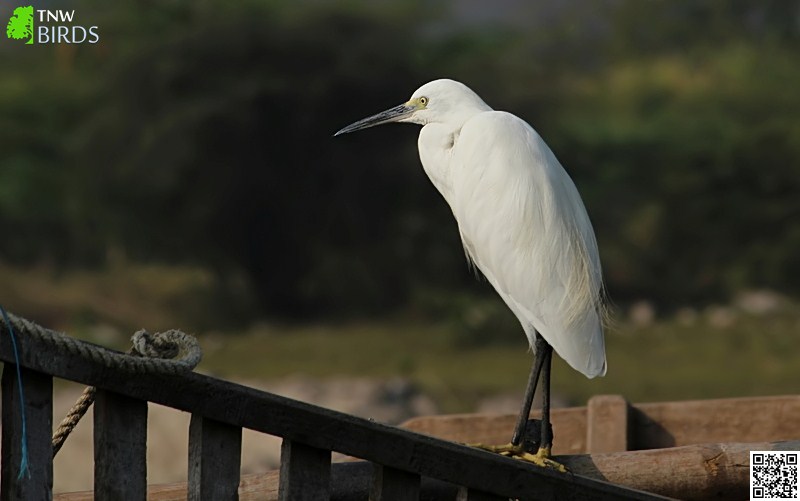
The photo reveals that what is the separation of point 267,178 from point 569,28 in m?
4.01

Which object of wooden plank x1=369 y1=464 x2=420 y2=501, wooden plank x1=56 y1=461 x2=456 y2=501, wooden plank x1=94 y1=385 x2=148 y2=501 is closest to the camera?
wooden plank x1=94 y1=385 x2=148 y2=501

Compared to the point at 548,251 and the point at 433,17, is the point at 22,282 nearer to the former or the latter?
the point at 433,17

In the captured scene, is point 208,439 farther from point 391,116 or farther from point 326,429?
point 391,116

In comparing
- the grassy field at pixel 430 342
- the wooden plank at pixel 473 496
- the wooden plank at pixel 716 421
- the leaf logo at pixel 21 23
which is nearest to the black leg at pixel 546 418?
the wooden plank at pixel 473 496

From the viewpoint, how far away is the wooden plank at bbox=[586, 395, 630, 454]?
12.2ft

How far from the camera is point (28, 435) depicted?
199 cm

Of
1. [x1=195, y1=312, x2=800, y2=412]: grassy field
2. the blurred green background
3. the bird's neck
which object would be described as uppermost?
the blurred green background

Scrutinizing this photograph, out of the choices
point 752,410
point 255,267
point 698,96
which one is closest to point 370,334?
point 255,267

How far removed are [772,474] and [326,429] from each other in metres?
1.16

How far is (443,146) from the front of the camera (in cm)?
336

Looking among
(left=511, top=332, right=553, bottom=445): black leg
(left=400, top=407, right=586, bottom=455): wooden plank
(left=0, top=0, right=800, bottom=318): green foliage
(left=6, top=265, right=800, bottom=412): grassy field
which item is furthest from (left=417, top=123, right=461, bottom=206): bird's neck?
(left=0, top=0, right=800, bottom=318): green foliage

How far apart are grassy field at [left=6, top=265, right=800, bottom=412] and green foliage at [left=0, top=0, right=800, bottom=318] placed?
258 mm

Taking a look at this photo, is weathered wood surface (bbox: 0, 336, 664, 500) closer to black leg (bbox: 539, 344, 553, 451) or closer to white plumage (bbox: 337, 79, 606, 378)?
black leg (bbox: 539, 344, 553, 451)

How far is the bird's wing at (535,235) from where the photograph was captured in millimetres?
3035
